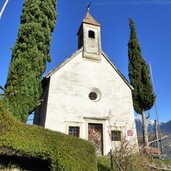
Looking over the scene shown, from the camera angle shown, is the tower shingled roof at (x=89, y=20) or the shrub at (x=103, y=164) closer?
the shrub at (x=103, y=164)

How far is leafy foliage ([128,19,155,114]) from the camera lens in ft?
70.4

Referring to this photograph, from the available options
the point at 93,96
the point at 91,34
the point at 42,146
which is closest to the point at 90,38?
the point at 91,34

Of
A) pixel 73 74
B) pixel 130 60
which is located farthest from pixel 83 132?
pixel 130 60

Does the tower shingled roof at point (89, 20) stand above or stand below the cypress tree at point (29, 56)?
above

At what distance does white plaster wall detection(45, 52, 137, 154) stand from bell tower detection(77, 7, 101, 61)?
0.71 m

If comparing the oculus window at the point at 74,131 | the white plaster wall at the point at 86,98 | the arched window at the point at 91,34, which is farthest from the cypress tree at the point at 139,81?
the oculus window at the point at 74,131

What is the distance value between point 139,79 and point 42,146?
15.4 m

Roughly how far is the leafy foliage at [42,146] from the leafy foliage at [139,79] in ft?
40.1

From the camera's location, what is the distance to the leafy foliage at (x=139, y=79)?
70.4 feet

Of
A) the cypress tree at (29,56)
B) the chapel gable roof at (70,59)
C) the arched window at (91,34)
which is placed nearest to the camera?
the cypress tree at (29,56)

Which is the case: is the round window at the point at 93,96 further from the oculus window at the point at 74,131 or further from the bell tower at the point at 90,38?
the bell tower at the point at 90,38

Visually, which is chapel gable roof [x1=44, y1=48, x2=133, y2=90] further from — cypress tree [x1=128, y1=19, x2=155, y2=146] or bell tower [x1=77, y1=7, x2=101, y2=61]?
cypress tree [x1=128, y1=19, x2=155, y2=146]

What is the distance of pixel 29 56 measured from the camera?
51.4ft

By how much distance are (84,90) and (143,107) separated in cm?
709
